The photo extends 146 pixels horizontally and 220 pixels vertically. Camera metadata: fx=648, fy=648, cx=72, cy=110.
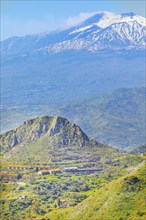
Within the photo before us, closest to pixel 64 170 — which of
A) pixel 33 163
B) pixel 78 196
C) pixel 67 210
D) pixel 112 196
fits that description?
pixel 33 163

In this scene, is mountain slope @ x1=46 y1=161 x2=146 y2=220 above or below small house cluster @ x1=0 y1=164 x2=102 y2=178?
above

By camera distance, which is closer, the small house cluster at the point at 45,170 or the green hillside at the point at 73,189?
the green hillside at the point at 73,189

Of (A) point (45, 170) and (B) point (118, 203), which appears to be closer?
(B) point (118, 203)

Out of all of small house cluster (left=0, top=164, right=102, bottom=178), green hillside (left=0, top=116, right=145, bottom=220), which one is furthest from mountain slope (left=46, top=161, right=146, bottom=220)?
A: small house cluster (left=0, top=164, right=102, bottom=178)

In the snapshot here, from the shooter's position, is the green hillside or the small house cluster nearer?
the green hillside

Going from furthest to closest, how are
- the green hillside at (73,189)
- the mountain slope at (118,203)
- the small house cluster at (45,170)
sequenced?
the small house cluster at (45,170), the green hillside at (73,189), the mountain slope at (118,203)

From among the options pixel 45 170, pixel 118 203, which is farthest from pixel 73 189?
pixel 118 203

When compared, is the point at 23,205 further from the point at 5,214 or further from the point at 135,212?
the point at 135,212

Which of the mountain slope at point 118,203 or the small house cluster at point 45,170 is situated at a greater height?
the mountain slope at point 118,203

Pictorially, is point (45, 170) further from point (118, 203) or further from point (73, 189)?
point (118, 203)

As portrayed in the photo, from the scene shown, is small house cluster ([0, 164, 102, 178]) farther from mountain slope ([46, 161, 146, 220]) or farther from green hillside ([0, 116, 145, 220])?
mountain slope ([46, 161, 146, 220])

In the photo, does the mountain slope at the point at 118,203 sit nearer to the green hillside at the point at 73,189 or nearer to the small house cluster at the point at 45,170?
the green hillside at the point at 73,189

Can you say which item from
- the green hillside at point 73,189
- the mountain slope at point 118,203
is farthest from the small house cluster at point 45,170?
the mountain slope at point 118,203
